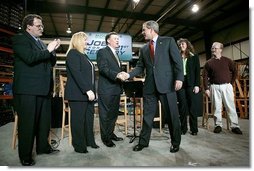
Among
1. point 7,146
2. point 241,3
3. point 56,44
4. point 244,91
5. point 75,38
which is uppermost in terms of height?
point 241,3

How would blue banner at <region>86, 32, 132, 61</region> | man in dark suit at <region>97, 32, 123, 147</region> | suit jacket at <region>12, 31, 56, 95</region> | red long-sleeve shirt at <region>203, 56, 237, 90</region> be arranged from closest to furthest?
suit jacket at <region>12, 31, 56, 95</region>
man in dark suit at <region>97, 32, 123, 147</region>
red long-sleeve shirt at <region>203, 56, 237, 90</region>
blue banner at <region>86, 32, 132, 61</region>

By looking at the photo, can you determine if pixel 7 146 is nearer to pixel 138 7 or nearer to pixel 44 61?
pixel 44 61

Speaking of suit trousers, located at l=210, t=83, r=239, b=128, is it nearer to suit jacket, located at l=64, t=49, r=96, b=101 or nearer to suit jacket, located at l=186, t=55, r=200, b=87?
suit jacket, located at l=186, t=55, r=200, b=87


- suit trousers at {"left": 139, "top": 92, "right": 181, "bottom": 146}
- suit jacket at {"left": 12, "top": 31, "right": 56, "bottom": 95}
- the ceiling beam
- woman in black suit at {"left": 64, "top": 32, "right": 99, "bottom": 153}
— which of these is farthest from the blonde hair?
the ceiling beam

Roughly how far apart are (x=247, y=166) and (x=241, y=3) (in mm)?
6702

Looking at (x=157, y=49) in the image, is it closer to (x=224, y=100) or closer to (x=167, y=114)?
(x=167, y=114)

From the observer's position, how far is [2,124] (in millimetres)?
5039

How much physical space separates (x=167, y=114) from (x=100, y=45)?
14.0 ft

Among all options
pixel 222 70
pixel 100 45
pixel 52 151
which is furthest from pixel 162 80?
pixel 100 45

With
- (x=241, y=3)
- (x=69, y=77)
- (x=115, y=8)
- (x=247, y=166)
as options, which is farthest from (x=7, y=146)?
(x=241, y=3)

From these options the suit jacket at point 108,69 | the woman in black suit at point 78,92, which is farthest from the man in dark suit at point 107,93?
the woman in black suit at point 78,92

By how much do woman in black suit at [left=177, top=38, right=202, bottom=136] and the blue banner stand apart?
10.4 feet

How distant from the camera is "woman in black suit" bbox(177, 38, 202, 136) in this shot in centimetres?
360

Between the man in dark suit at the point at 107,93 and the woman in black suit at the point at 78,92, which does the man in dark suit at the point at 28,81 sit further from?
the man in dark suit at the point at 107,93
